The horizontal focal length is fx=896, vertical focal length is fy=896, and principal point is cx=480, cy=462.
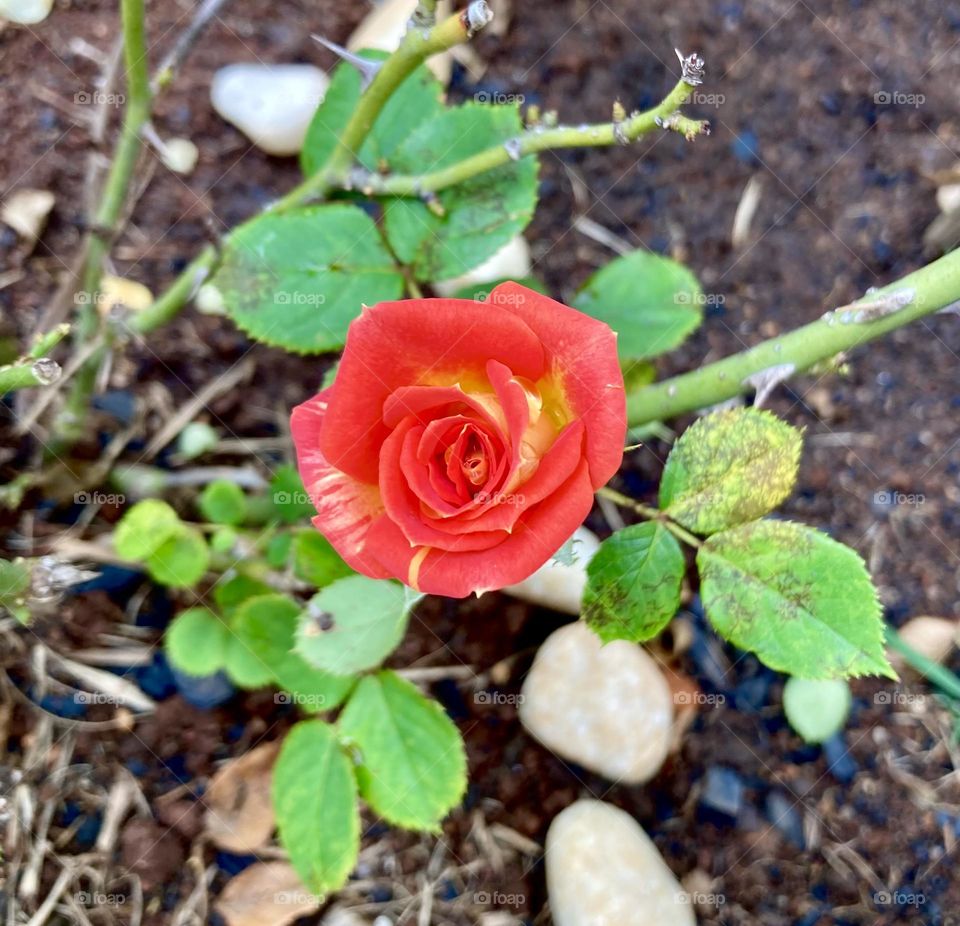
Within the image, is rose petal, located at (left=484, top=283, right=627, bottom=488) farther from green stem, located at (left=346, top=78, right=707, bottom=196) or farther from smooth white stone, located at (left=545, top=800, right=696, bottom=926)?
smooth white stone, located at (left=545, top=800, right=696, bottom=926)

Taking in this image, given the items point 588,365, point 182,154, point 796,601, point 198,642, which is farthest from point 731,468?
point 182,154

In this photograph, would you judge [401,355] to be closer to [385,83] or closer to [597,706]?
[385,83]

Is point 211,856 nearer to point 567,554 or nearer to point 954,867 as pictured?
point 567,554

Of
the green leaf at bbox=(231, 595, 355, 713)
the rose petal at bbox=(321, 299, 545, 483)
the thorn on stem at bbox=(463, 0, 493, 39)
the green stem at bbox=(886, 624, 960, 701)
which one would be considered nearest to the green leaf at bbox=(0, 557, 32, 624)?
the green leaf at bbox=(231, 595, 355, 713)

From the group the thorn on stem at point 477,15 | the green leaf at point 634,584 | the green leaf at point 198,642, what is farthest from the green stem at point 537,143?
the green leaf at point 198,642

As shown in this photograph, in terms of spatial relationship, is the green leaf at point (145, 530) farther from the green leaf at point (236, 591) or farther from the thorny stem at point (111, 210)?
the thorny stem at point (111, 210)
